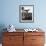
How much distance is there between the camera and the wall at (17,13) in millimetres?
4102

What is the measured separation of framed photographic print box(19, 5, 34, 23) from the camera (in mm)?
4102

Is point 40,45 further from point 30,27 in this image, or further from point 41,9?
point 41,9

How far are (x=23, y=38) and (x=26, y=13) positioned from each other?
91 cm

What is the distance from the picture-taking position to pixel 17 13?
412 cm

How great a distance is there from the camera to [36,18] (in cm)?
414

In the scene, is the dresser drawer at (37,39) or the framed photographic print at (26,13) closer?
the dresser drawer at (37,39)

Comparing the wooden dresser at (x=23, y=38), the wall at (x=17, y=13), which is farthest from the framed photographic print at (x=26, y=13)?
the wooden dresser at (x=23, y=38)

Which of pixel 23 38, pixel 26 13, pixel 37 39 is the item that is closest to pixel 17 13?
pixel 26 13

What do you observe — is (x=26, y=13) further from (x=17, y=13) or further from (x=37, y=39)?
(x=37, y=39)

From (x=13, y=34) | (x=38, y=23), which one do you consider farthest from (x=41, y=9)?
(x=13, y=34)

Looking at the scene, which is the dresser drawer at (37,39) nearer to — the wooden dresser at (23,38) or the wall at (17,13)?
the wooden dresser at (23,38)

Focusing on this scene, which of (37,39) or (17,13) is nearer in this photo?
(37,39)

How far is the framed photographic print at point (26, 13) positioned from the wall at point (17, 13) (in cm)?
10

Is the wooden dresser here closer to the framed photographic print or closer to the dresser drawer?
the dresser drawer
